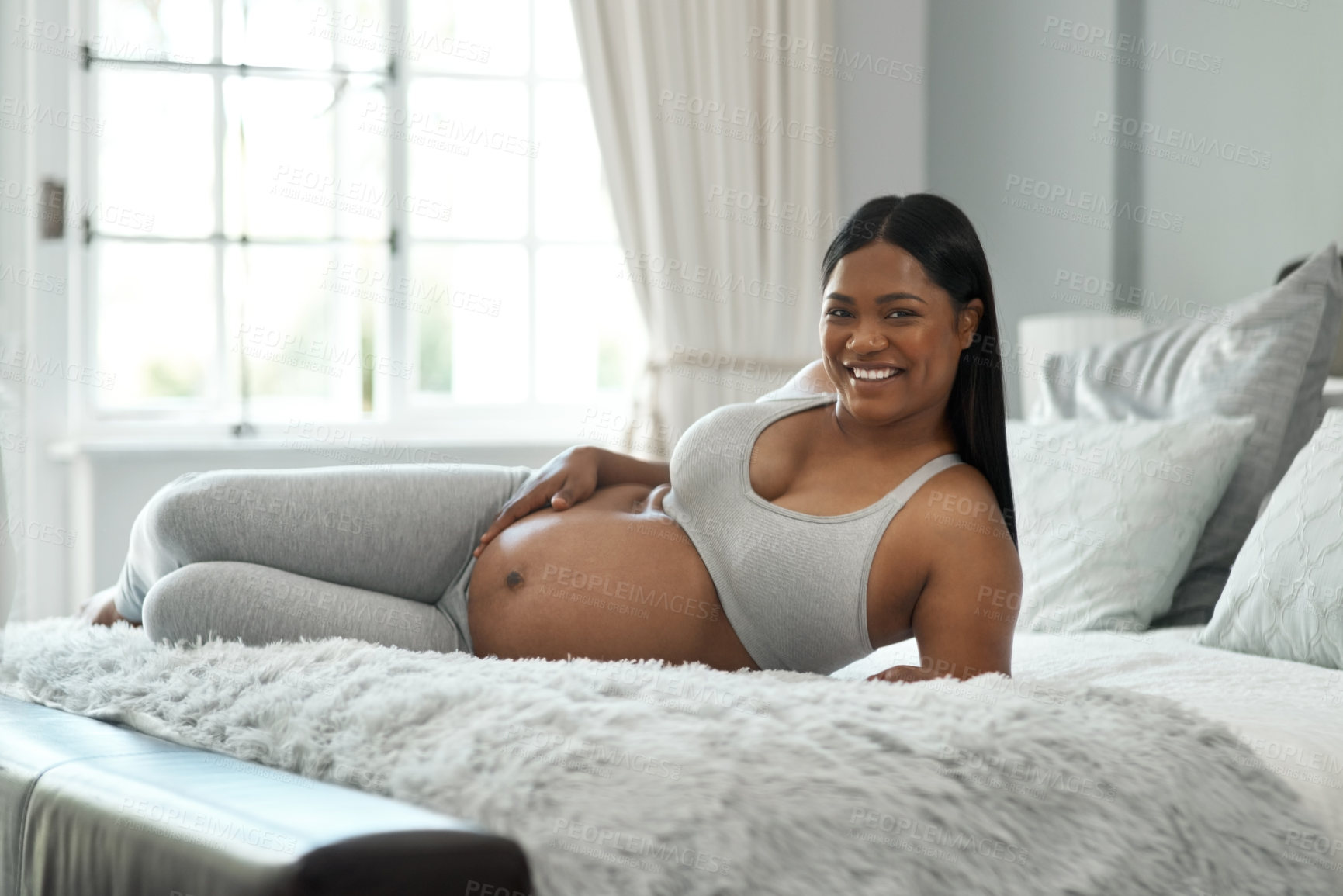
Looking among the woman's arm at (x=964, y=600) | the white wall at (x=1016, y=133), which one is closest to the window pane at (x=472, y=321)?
the white wall at (x=1016, y=133)

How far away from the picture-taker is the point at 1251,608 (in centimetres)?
175

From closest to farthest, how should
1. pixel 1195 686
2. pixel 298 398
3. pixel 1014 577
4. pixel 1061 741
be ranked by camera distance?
pixel 1061 741, pixel 1014 577, pixel 1195 686, pixel 298 398

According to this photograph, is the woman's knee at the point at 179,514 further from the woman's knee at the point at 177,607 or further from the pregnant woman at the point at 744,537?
the woman's knee at the point at 177,607

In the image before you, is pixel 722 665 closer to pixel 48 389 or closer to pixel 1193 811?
pixel 1193 811

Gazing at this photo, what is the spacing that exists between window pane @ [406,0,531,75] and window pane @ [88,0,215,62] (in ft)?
1.96

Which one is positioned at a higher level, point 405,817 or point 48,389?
point 48,389

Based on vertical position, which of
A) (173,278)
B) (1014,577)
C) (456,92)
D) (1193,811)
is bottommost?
Answer: (1193,811)

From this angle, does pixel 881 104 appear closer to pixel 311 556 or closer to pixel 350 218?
pixel 350 218

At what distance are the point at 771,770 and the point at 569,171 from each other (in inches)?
128

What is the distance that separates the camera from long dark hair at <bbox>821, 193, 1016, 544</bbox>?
4.94 ft

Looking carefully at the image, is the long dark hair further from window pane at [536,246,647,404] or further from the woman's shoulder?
window pane at [536,246,647,404]

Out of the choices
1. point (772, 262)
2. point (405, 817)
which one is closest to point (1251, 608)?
point (405, 817)

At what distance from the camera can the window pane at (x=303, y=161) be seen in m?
3.71

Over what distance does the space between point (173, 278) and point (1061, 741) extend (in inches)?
129
